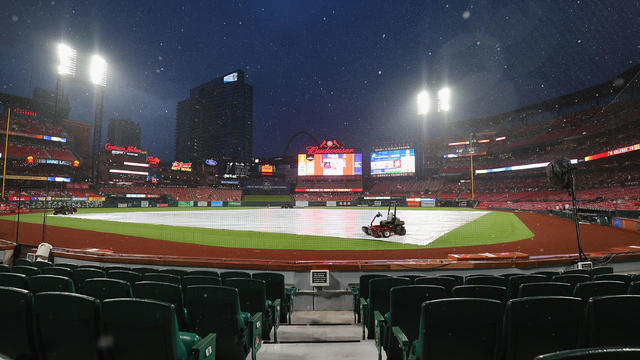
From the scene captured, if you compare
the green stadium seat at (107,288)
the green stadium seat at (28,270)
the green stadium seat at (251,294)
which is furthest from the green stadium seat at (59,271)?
the green stadium seat at (251,294)

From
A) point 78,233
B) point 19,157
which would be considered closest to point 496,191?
point 78,233

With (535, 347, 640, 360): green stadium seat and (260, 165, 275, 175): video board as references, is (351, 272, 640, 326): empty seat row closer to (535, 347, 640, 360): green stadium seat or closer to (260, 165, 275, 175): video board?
(535, 347, 640, 360): green stadium seat

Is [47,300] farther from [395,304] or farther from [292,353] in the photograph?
[395,304]

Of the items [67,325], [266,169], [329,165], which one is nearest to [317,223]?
[67,325]

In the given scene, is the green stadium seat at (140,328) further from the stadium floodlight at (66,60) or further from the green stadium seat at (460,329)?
the stadium floodlight at (66,60)

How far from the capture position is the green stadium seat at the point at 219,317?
3699 mm

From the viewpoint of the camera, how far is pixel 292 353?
4684 millimetres

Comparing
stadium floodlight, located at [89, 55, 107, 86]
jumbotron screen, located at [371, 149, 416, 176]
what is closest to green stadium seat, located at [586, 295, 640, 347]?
stadium floodlight, located at [89, 55, 107, 86]

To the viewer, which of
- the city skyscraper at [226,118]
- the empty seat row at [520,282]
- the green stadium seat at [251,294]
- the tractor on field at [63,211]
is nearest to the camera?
the empty seat row at [520,282]

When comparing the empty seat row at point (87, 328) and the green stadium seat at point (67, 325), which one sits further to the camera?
the green stadium seat at point (67, 325)

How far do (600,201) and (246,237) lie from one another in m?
52.7

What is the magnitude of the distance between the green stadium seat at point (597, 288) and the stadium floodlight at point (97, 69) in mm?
75997

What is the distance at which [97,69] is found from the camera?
59.7 m

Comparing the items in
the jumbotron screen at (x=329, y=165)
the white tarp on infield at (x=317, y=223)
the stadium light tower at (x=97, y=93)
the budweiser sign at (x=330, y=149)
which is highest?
the stadium light tower at (x=97, y=93)
